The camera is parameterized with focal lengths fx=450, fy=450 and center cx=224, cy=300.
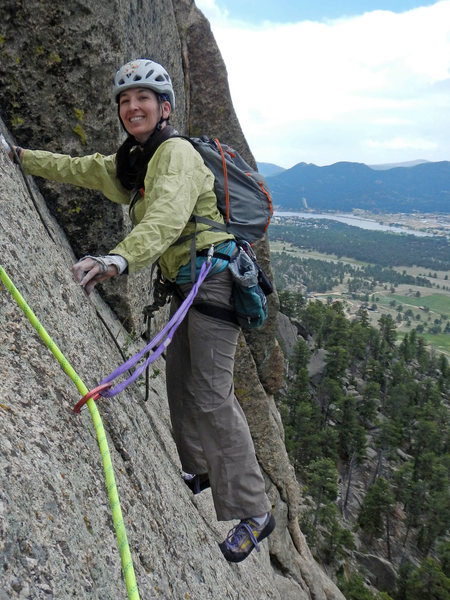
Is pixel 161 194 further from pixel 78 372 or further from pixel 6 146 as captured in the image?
pixel 6 146

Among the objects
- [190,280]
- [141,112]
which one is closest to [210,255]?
[190,280]

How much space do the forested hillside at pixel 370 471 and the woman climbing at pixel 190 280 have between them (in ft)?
98.9

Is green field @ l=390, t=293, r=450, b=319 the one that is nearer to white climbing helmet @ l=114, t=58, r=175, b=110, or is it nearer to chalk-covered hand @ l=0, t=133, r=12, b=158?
white climbing helmet @ l=114, t=58, r=175, b=110

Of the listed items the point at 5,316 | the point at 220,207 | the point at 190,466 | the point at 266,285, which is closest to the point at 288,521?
the point at 190,466

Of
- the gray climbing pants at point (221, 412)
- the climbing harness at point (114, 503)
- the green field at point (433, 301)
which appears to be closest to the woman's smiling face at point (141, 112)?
the gray climbing pants at point (221, 412)

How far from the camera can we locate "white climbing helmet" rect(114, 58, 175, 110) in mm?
3535

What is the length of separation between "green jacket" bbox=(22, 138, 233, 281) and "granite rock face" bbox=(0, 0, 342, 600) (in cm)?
47

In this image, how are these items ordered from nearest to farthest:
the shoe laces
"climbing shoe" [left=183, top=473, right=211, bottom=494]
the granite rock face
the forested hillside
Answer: the granite rock face
the shoe laces
"climbing shoe" [left=183, top=473, right=211, bottom=494]
the forested hillside

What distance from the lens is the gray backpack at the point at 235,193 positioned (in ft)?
11.6

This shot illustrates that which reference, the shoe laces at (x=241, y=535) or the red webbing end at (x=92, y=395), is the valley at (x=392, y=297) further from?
the red webbing end at (x=92, y=395)

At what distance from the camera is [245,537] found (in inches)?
157

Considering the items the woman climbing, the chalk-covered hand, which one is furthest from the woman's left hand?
the chalk-covered hand

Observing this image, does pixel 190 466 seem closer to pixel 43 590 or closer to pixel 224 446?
pixel 224 446

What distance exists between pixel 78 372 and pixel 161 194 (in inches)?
49.6
